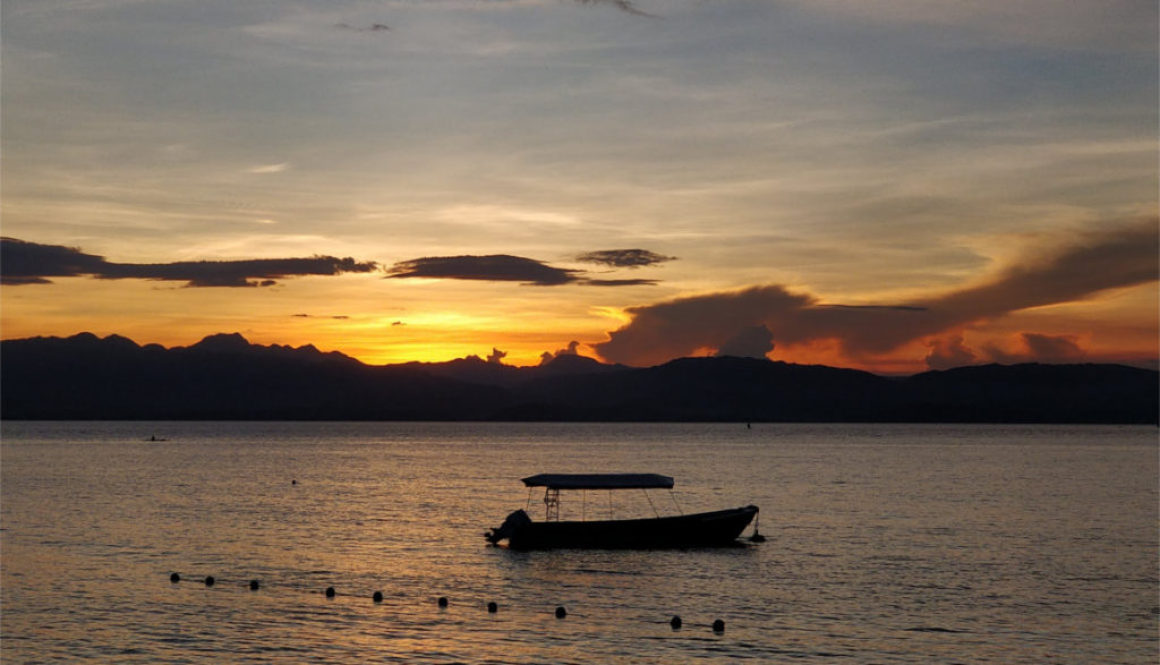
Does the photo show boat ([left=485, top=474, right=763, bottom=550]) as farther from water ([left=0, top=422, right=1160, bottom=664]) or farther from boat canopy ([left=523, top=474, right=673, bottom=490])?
water ([left=0, top=422, right=1160, bottom=664])

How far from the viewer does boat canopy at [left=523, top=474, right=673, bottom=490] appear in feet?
243

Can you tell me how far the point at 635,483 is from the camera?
2965 inches

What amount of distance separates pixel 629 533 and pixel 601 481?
13.4 ft

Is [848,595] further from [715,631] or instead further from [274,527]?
[274,527]

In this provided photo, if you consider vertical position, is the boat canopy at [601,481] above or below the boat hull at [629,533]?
above

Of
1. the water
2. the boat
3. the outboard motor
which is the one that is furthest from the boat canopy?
the water

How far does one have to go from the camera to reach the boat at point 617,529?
242 ft

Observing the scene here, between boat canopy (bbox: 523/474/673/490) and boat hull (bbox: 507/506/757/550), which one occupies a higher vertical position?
boat canopy (bbox: 523/474/673/490)

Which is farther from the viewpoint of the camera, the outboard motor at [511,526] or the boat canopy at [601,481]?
the boat canopy at [601,481]

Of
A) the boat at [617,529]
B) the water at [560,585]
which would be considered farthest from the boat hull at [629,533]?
the water at [560,585]

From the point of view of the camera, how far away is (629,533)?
74438 mm

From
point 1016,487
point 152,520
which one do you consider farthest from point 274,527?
point 1016,487

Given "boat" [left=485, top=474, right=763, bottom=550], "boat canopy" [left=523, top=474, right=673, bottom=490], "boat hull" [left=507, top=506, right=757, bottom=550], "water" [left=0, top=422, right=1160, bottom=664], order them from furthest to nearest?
1. "boat canopy" [left=523, top=474, right=673, bottom=490]
2. "boat" [left=485, top=474, right=763, bottom=550]
3. "boat hull" [left=507, top=506, right=757, bottom=550]
4. "water" [left=0, top=422, right=1160, bottom=664]

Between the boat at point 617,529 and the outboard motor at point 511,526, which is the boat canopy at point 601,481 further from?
the outboard motor at point 511,526
